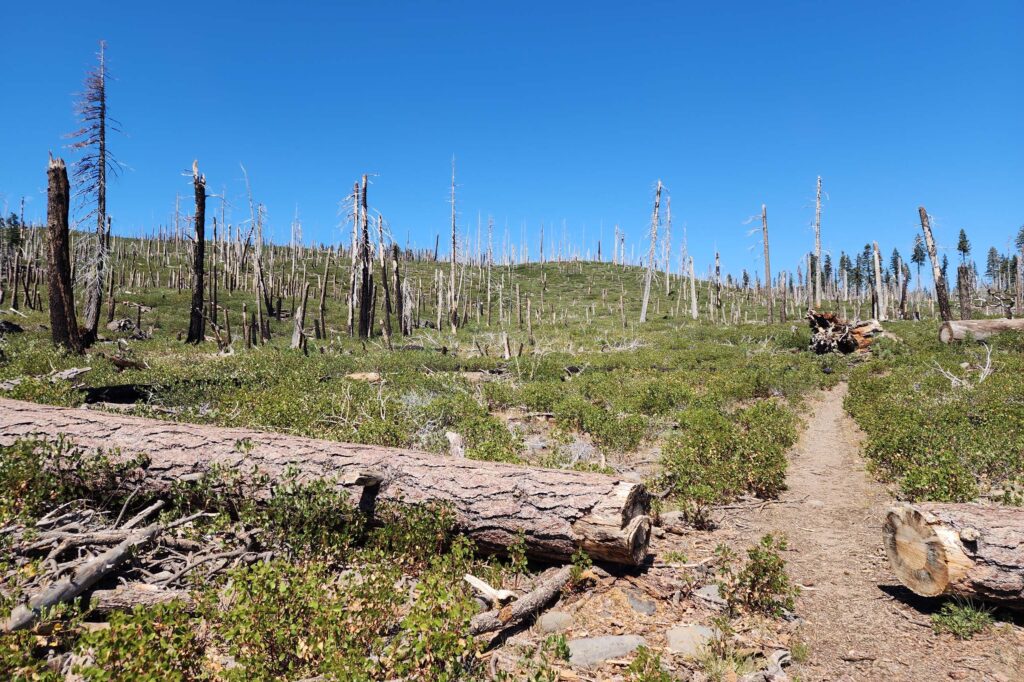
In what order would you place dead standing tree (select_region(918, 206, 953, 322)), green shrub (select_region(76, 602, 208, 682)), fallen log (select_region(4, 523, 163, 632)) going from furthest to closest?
dead standing tree (select_region(918, 206, 953, 322)) → fallen log (select_region(4, 523, 163, 632)) → green shrub (select_region(76, 602, 208, 682))

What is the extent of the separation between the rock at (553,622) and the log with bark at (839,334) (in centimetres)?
2066

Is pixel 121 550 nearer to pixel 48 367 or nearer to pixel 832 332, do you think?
pixel 48 367

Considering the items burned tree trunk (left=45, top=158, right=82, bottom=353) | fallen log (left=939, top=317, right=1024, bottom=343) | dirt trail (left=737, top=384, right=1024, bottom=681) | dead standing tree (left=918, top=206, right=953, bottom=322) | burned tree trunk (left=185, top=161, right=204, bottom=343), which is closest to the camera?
dirt trail (left=737, top=384, right=1024, bottom=681)

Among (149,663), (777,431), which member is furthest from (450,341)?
(149,663)

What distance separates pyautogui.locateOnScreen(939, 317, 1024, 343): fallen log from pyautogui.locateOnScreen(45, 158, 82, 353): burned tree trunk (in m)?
28.4

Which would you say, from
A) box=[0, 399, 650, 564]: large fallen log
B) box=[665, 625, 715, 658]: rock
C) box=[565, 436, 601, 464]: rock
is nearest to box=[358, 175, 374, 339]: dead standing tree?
box=[565, 436, 601, 464]: rock

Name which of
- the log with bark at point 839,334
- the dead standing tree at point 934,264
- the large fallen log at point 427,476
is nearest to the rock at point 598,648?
the large fallen log at point 427,476

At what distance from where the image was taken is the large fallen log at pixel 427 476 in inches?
179

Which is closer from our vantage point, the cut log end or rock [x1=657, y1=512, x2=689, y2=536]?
the cut log end

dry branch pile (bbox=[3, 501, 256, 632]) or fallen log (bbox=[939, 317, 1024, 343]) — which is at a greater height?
fallen log (bbox=[939, 317, 1024, 343])

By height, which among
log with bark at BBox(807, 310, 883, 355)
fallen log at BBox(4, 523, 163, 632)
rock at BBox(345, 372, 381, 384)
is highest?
log with bark at BBox(807, 310, 883, 355)

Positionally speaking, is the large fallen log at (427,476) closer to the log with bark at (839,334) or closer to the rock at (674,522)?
the rock at (674,522)

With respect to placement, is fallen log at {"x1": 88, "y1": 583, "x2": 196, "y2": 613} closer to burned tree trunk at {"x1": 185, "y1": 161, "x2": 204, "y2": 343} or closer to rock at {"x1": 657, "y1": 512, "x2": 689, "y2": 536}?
rock at {"x1": 657, "y1": 512, "x2": 689, "y2": 536}

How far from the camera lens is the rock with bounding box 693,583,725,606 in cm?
416
